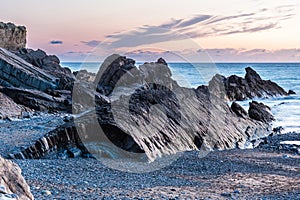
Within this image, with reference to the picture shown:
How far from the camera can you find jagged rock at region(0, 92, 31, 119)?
49.8ft

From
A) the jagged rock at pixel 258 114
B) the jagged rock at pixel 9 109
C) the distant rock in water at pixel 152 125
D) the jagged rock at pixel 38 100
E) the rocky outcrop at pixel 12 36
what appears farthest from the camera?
the rocky outcrop at pixel 12 36

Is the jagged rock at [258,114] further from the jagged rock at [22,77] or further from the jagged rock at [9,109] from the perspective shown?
the jagged rock at [9,109]

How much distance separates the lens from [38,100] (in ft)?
59.8

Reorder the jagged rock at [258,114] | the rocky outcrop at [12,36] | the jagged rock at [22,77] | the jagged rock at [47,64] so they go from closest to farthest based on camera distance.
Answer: the jagged rock at [258,114] < the jagged rock at [22,77] < the jagged rock at [47,64] < the rocky outcrop at [12,36]

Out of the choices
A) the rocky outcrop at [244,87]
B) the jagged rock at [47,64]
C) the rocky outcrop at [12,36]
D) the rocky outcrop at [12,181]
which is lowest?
the rocky outcrop at [244,87]

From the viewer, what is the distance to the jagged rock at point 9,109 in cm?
1518

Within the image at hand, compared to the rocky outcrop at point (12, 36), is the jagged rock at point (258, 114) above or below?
below

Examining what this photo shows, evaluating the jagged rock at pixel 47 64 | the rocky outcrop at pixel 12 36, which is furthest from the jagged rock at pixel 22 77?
the rocky outcrop at pixel 12 36

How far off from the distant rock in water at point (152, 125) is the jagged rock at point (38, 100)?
0.55 metres

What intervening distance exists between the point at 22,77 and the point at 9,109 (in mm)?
7416

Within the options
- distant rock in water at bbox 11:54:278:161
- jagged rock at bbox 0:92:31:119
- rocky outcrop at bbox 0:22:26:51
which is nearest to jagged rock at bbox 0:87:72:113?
distant rock in water at bbox 11:54:278:161

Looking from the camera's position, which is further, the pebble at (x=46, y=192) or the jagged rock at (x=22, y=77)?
the jagged rock at (x=22, y=77)

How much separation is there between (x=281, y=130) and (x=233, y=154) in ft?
29.1

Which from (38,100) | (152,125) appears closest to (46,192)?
(152,125)
